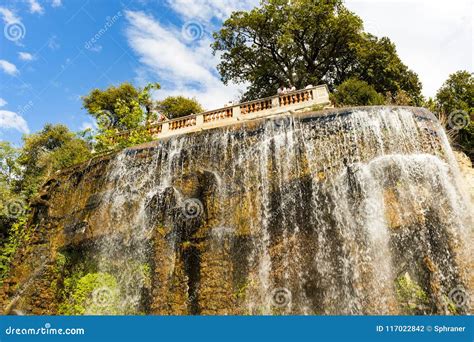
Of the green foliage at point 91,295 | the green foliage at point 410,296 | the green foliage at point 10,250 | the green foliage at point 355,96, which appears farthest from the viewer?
the green foliage at point 355,96

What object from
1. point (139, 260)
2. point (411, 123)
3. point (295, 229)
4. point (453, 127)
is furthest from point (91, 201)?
point (453, 127)

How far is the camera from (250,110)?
54.6 feet

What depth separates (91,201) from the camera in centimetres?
1434

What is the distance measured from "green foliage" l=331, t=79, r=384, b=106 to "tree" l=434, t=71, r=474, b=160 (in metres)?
3.76

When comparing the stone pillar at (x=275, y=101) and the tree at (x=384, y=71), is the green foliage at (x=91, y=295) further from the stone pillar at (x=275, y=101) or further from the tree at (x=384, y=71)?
the tree at (x=384, y=71)

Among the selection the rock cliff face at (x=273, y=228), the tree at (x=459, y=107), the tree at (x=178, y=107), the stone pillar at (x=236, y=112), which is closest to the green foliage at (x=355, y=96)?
the tree at (x=459, y=107)

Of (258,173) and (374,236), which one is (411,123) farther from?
(258,173)

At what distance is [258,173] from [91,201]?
6.46 m

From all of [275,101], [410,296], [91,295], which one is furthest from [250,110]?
[410,296]

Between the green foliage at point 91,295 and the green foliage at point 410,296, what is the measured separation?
8.00 m

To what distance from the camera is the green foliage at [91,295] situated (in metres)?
12.1

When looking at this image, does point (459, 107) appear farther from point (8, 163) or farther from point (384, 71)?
point (8, 163)

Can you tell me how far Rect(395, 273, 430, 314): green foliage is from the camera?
9.47 m

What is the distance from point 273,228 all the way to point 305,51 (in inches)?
803
